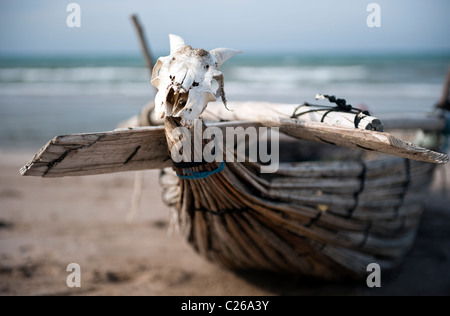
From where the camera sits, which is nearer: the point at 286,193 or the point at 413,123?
the point at 286,193

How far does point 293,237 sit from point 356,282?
2.47 feet

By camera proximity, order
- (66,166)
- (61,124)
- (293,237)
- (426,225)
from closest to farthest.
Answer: (66,166) < (293,237) < (426,225) < (61,124)

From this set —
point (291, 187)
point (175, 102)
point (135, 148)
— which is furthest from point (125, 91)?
point (175, 102)

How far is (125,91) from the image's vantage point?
15406 millimetres

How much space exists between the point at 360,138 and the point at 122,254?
256 centimetres

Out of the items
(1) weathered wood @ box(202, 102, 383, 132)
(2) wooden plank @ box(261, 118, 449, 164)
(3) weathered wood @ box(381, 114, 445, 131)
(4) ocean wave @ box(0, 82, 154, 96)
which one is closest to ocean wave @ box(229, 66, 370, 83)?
(4) ocean wave @ box(0, 82, 154, 96)

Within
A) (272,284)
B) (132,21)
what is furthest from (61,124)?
(272,284)

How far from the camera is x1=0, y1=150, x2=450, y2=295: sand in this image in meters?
3.03

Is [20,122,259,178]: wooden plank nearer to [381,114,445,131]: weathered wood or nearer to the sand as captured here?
the sand

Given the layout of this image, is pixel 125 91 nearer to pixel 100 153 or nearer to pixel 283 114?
pixel 283 114

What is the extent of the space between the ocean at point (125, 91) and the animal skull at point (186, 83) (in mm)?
3201

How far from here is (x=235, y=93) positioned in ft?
48.3

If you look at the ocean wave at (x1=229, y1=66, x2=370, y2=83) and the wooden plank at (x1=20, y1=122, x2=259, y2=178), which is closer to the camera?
the wooden plank at (x1=20, y1=122, x2=259, y2=178)
